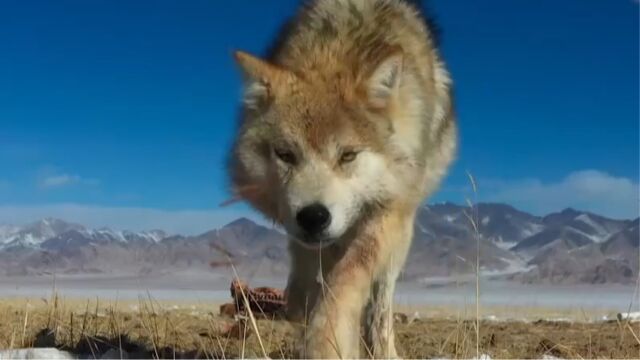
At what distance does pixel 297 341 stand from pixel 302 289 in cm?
41

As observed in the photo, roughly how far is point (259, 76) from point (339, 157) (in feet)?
2.47

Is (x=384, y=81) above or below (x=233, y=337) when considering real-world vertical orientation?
above

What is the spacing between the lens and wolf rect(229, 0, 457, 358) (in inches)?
206

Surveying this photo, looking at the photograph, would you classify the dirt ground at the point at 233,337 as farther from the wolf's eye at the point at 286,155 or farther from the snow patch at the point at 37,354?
the wolf's eye at the point at 286,155

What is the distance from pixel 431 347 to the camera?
7.59m

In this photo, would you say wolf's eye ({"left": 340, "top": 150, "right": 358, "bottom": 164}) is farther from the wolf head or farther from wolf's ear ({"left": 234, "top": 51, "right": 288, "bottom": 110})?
wolf's ear ({"left": 234, "top": 51, "right": 288, "bottom": 110})

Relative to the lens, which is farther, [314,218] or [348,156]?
[348,156]

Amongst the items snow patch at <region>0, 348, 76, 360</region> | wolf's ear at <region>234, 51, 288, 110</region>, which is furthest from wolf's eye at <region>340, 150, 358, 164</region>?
snow patch at <region>0, 348, 76, 360</region>

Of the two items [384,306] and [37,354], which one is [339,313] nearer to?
[384,306]

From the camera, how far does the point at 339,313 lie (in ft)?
17.7

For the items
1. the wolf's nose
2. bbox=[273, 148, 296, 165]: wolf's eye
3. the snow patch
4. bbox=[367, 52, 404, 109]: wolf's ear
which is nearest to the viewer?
the wolf's nose

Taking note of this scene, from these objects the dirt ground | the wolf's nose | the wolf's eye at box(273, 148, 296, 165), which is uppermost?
the wolf's eye at box(273, 148, 296, 165)

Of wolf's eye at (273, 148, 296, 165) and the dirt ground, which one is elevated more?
wolf's eye at (273, 148, 296, 165)

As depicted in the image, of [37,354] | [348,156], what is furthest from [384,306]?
[37,354]
